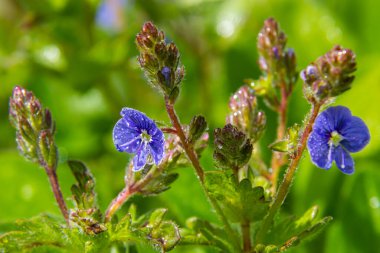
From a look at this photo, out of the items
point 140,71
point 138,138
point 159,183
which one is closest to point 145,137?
point 138,138

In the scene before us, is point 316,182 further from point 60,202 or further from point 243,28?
point 60,202

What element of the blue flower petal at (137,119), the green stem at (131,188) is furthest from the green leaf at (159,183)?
the blue flower petal at (137,119)

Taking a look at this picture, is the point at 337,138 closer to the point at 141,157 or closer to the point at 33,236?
the point at 141,157

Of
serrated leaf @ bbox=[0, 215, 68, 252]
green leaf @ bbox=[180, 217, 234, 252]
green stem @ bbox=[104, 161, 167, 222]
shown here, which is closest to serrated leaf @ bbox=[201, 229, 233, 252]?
green leaf @ bbox=[180, 217, 234, 252]

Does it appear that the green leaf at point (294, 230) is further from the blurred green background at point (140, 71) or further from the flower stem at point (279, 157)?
the blurred green background at point (140, 71)

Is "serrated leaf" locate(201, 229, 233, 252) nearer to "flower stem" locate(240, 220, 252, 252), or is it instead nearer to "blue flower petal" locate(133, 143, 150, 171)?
"flower stem" locate(240, 220, 252, 252)

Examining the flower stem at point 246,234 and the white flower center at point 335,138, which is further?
the flower stem at point 246,234

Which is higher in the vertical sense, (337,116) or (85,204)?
(85,204)
